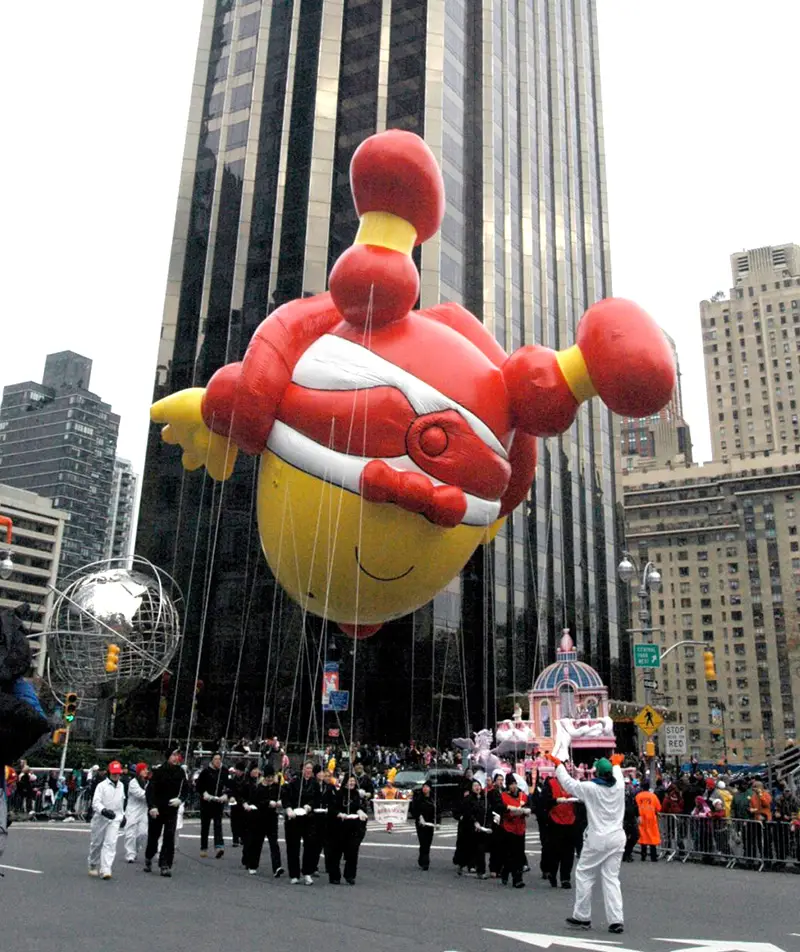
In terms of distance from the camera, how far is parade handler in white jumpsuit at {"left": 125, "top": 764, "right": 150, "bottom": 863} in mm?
12251

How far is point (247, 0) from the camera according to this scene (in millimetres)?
48906

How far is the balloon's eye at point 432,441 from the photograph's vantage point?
30.8ft

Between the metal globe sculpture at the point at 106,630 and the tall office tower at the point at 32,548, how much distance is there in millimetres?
69059

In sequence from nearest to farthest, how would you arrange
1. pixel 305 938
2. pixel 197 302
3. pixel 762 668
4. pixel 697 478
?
pixel 305 938 < pixel 197 302 < pixel 762 668 < pixel 697 478

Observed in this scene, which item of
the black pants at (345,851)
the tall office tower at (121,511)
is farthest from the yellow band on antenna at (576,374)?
the tall office tower at (121,511)

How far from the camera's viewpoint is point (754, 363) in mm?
116250

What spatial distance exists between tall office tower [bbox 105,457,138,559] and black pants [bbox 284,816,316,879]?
16216cm

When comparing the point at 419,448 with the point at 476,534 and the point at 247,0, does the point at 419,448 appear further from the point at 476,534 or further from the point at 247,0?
the point at 247,0

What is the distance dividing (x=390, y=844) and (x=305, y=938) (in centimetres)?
1008

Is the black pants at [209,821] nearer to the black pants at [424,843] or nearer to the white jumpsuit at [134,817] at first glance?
the white jumpsuit at [134,817]

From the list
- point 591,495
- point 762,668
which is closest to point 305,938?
point 591,495

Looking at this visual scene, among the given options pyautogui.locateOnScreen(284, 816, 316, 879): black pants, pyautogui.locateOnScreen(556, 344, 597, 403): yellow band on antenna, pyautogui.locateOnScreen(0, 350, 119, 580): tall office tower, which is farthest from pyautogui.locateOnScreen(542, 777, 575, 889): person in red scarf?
pyautogui.locateOnScreen(0, 350, 119, 580): tall office tower

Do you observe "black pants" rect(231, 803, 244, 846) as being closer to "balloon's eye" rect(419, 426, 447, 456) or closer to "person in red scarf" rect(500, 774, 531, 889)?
"person in red scarf" rect(500, 774, 531, 889)

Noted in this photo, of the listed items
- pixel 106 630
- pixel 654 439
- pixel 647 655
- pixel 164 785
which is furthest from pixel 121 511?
pixel 164 785
